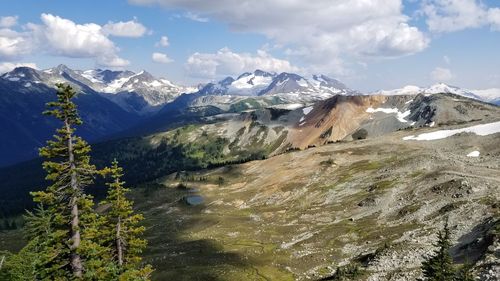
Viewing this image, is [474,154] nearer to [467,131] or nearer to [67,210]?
[467,131]

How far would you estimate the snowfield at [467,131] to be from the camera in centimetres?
16700

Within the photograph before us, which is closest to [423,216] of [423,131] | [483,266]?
[483,266]

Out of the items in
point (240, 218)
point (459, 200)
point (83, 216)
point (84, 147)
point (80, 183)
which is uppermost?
point (84, 147)

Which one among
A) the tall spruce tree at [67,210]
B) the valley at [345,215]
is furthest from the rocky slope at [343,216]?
the tall spruce tree at [67,210]

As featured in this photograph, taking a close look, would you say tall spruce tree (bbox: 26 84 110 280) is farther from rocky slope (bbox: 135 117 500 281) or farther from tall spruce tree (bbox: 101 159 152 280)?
rocky slope (bbox: 135 117 500 281)

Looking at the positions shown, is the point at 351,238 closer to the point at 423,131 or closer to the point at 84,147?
the point at 84,147

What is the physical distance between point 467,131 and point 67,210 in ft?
561

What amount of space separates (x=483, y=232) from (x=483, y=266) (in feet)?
58.4

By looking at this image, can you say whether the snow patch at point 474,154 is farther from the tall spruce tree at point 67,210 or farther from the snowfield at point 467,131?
the tall spruce tree at point 67,210

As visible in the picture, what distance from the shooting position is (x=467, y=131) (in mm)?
173750

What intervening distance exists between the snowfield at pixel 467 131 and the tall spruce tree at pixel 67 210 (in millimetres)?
163633

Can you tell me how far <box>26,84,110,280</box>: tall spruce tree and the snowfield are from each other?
163633 mm

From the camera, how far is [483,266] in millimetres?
52656

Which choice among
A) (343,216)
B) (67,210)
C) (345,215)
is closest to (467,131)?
(345,215)
